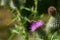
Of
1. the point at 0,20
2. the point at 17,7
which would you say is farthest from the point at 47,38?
the point at 0,20

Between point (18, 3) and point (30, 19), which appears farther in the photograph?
point (30, 19)

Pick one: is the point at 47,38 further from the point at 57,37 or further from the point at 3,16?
the point at 3,16

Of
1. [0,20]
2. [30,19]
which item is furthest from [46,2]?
[30,19]

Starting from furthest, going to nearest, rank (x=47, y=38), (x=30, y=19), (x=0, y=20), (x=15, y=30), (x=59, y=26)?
(x=0, y=20)
(x=30, y=19)
(x=15, y=30)
(x=59, y=26)
(x=47, y=38)

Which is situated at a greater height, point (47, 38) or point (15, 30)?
point (15, 30)

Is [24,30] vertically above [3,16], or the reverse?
[3,16]

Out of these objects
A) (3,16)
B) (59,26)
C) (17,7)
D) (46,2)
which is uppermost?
(3,16)

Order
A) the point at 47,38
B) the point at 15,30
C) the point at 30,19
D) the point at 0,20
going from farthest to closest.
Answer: the point at 0,20 → the point at 30,19 → the point at 15,30 → the point at 47,38

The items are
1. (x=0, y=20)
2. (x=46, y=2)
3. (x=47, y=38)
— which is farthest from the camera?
(x=0, y=20)

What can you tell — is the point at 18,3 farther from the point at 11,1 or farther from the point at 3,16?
the point at 3,16
